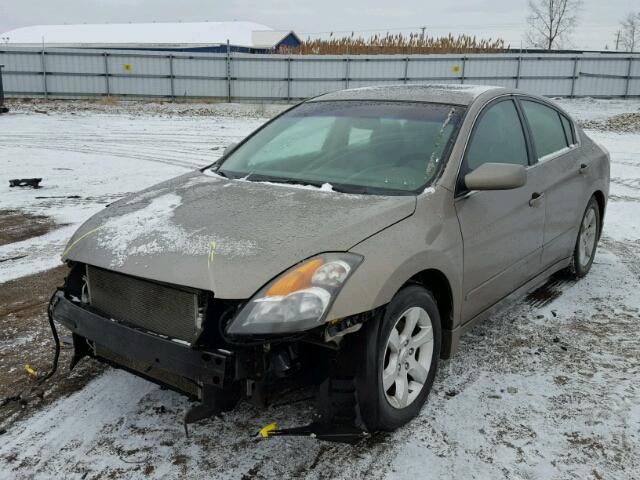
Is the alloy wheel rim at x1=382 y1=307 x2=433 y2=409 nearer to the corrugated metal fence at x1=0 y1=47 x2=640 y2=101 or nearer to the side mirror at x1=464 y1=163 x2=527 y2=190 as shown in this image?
the side mirror at x1=464 y1=163 x2=527 y2=190

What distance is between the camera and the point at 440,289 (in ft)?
10.1

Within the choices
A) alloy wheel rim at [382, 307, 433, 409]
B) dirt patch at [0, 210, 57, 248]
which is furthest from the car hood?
dirt patch at [0, 210, 57, 248]

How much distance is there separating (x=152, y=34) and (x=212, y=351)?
192 ft

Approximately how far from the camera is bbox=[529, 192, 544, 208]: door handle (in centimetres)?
380

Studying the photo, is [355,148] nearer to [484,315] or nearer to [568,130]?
[484,315]

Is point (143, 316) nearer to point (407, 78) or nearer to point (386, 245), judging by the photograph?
point (386, 245)

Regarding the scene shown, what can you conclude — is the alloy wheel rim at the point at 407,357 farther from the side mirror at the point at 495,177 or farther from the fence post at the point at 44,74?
the fence post at the point at 44,74

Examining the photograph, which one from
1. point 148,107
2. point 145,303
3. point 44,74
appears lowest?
point 148,107

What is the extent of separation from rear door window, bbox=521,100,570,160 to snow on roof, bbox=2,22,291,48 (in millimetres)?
51049

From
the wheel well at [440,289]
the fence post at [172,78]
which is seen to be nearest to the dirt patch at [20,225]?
the wheel well at [440,289]

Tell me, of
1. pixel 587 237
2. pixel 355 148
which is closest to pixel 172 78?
pixel 587 237

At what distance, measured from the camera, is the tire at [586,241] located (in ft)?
16.1

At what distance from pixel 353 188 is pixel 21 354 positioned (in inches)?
89.1

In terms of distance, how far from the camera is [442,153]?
3307 mm
